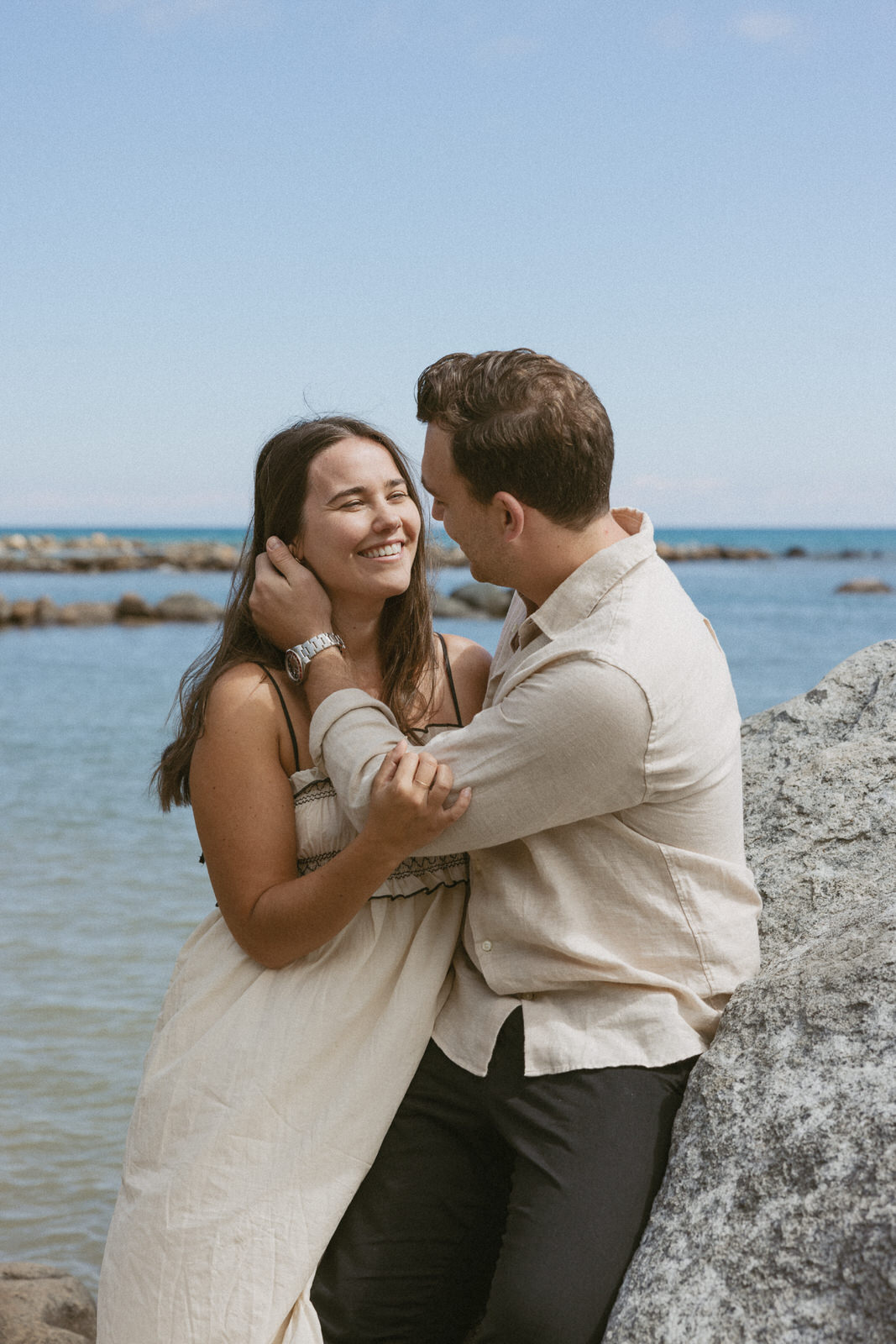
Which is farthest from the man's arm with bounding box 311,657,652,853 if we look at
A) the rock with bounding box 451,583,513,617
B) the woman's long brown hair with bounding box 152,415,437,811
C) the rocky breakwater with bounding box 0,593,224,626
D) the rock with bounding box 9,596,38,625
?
the rock with bounding box 9,596,38,625

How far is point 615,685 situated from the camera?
2.29 meters

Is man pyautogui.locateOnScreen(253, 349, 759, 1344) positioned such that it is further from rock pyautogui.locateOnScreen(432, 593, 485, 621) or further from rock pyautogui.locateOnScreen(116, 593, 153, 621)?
rock pyautogui.locateOnScreen(116, 593, 153, 621)

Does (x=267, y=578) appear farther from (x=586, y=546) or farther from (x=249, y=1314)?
(x=249, y=1314)

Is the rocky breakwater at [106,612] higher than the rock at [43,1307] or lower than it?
lower

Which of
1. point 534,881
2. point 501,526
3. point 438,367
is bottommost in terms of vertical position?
point 534,881

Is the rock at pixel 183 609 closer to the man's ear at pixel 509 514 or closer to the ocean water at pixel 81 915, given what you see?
the ocean water at pixel 81 915

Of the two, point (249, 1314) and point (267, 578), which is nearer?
point (249, 1314)

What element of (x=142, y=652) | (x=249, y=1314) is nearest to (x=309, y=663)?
(x=249, y=1314)

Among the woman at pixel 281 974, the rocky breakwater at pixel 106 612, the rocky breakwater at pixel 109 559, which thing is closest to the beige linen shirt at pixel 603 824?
the woman at pixel 281 974

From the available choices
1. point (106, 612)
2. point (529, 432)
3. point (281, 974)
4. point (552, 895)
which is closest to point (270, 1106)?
point (281, 974)

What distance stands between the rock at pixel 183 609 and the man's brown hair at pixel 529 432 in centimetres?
2498

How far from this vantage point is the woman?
2.41 metres

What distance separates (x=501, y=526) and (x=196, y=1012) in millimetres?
1273

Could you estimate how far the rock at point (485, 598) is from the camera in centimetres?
2731
